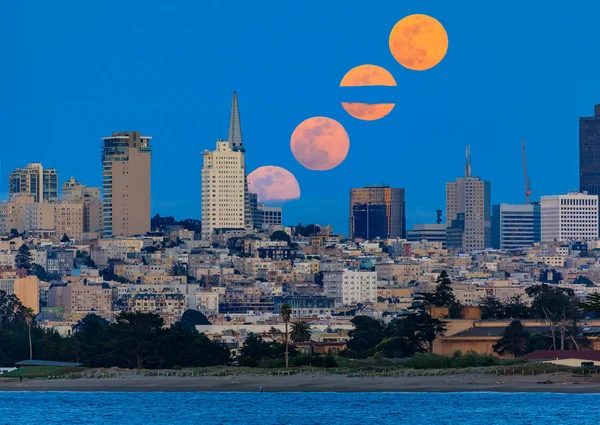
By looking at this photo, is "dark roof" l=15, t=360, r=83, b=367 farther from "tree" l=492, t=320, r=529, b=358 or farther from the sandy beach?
"tree" l=492, t=320, r=529, b=358

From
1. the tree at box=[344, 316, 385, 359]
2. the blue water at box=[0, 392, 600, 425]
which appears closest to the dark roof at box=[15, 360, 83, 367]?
the blue water at box=[0, 392, 600, 425]

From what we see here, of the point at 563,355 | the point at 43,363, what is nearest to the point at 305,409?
the point at 563,355

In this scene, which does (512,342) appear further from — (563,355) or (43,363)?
(43,363)

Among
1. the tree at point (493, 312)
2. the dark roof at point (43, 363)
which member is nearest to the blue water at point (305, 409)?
the dark roof at point (43, 363)

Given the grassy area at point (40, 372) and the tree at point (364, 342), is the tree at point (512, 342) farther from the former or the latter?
the grassy area at point (40, 372)

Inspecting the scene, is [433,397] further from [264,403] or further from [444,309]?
[444,309]
